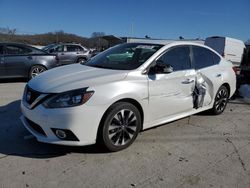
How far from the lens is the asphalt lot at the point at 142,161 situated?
3.20 metres

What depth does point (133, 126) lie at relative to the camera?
4062 millimetres

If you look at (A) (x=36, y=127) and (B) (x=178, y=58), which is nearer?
(A) (x=36, y=127)

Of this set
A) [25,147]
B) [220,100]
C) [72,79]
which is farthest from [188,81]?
[25,147]

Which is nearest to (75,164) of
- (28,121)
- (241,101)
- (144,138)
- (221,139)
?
(28,121)

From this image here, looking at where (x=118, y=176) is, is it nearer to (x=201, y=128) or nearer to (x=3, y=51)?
(x=201, y=128)

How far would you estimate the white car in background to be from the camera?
3533mm

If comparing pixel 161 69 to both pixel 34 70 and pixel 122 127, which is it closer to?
pixel 122 127

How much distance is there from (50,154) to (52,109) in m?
0.70

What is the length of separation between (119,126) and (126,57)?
1.30 metres

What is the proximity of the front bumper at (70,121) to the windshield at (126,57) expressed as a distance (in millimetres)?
1052

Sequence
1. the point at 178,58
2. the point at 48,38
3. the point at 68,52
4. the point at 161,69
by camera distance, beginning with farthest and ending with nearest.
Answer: the point at 48,38
the point at 68,52
the point at 178,58
the point at 161,69

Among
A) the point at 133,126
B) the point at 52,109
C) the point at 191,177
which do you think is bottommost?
the point at 191,177

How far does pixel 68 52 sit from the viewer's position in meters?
17.1

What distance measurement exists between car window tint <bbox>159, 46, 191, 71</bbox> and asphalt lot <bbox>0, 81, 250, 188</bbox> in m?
1.11
